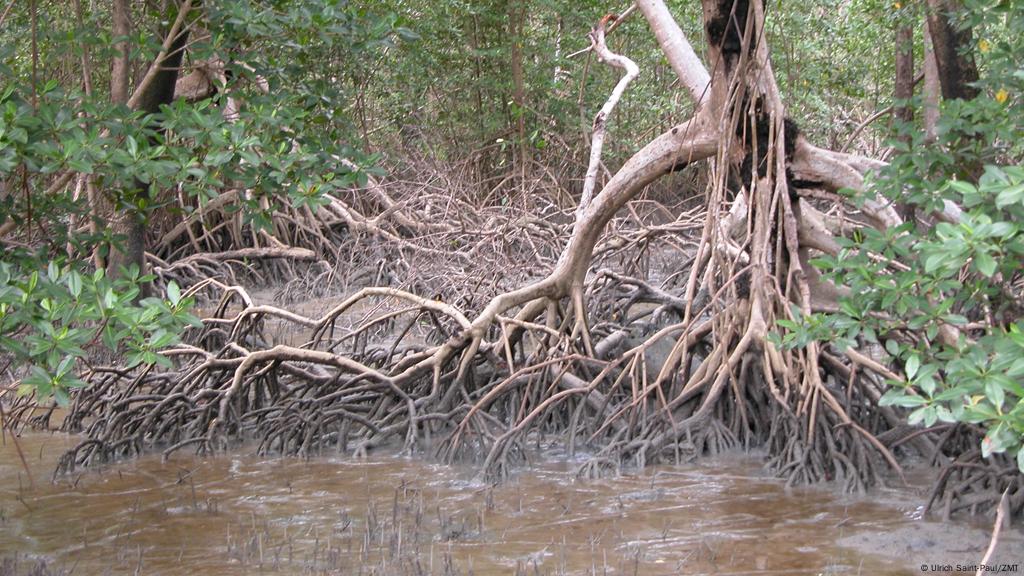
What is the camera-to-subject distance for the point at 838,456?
201 inches

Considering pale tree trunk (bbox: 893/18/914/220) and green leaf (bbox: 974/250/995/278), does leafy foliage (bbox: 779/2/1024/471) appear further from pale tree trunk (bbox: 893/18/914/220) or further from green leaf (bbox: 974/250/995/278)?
pale tree trunk (bbox: 893/18/914/220)

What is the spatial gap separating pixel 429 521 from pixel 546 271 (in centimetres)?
416

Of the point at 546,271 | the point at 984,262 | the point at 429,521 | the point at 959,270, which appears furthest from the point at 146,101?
the point at 984,262

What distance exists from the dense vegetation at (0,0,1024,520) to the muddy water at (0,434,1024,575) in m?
0.26

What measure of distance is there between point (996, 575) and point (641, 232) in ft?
14.4

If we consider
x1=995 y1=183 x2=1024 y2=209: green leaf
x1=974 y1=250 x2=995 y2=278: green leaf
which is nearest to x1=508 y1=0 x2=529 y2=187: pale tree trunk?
x1=974 y1=250 x2=995 y2=278: green leaf

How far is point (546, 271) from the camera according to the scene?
884 cm

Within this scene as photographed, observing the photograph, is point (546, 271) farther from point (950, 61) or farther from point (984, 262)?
point (984, 262)

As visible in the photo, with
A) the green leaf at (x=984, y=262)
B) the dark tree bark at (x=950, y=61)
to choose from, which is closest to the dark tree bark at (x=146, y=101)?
the green leaf at (x=984, y=262)

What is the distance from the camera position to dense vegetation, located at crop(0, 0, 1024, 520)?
3.64 meters

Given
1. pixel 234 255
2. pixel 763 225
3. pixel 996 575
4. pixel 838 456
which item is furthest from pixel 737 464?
pixel 234 255

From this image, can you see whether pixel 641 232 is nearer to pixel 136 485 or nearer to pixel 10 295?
pixel 136 485

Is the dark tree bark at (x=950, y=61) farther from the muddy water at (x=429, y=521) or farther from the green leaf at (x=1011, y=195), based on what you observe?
the green leaf at (x=1011, y=195)

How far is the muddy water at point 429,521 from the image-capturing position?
4309mm
